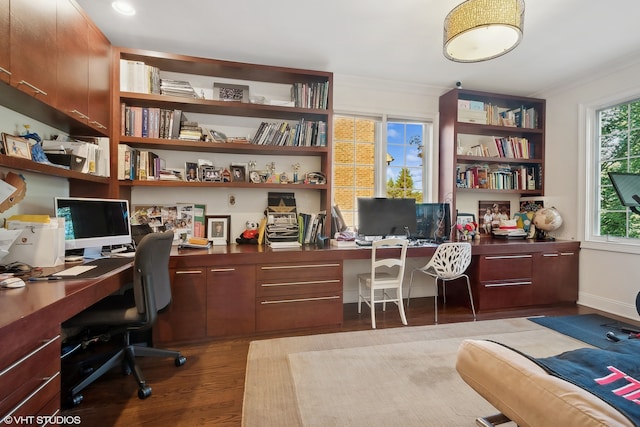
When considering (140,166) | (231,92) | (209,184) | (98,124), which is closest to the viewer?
(98,124)

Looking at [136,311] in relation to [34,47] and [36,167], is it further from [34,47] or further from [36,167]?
[34,47]

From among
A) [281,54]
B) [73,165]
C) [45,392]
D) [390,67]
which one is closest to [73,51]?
[73,165]

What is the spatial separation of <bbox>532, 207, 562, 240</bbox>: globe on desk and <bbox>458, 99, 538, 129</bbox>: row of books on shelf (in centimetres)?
109

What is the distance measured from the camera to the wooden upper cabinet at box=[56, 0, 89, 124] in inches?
68.4

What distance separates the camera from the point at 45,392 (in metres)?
1.02

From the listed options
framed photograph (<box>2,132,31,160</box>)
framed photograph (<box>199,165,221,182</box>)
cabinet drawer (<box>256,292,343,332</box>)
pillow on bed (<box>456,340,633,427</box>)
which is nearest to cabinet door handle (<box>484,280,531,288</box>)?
cabinet drawer (<box>256,292,343,332</box>)

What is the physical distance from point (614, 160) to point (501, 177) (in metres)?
1.03

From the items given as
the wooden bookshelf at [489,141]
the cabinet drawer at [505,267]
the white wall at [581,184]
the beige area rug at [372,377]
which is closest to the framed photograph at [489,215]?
the wooden bookshelf at [489,141]

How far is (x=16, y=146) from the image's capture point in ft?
4.87

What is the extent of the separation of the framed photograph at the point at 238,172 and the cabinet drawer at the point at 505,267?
263 centimetres

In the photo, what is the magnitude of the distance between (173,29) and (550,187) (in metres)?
4.51

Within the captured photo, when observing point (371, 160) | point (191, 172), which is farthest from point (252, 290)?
point (371, 160)

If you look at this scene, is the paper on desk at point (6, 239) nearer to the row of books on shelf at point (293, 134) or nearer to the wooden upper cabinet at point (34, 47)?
the wooden upper cabinet at point (34, 47)

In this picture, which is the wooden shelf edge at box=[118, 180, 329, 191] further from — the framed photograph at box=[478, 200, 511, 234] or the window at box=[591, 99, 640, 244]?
the window at box=[591, 99, 640, 244]
